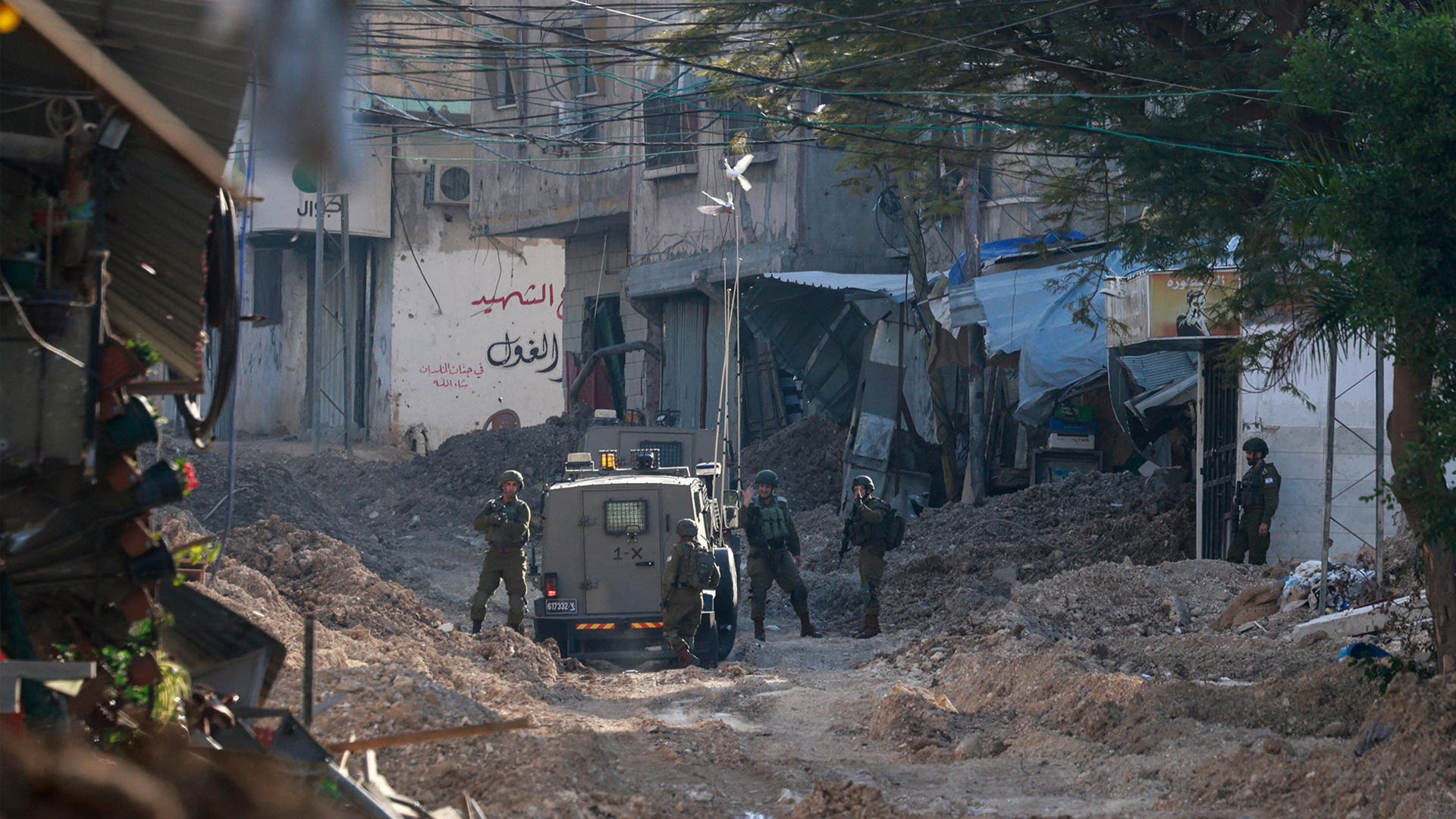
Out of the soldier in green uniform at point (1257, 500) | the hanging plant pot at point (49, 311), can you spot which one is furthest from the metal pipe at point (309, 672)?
the soldier in green uniform at point (1257, 500)

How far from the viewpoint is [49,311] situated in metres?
5.30

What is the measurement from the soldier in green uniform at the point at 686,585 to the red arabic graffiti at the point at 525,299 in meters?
22.0

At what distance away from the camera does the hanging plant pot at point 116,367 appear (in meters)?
5.54

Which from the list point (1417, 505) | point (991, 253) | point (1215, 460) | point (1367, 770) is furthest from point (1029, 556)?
point (1367, 770)

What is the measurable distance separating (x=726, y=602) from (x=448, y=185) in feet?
75.8

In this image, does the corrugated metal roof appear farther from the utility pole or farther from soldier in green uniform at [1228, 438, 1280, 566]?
soldier in green uniform at [1228, 438, 1280, 566]

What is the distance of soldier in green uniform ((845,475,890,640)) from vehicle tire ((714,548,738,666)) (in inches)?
58.2

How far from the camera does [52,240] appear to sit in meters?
5.36

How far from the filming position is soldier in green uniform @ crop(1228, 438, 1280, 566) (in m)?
15.1

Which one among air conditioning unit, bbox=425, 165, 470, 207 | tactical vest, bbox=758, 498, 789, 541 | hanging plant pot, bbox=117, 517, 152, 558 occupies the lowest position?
tactical vest, bbox=758, 498, 789, 541

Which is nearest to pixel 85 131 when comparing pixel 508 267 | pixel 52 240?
pixel 52 240

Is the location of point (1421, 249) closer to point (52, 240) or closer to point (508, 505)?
point (52, 240)

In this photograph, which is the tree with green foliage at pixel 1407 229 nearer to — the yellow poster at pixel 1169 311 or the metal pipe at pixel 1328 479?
the metal pipe at pixel 1328 479

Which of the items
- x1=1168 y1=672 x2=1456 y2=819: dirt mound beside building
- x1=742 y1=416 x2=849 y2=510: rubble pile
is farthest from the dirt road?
x1=742 y1=416 x2=849 y2=510: rubble pile
